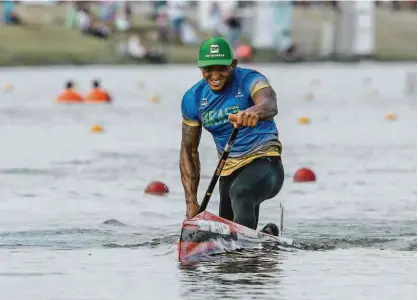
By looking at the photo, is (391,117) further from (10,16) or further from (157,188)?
(10,16)

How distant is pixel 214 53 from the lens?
12.9 m

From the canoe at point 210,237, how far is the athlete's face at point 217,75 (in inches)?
41.4

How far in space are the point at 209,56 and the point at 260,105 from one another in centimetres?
57

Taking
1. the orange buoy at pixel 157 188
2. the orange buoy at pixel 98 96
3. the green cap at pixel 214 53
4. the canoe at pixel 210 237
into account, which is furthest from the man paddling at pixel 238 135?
the orange buoy at pixel 98 96

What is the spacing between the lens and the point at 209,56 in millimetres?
12945

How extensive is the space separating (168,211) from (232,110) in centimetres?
437

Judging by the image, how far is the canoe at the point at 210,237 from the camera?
1306 cm

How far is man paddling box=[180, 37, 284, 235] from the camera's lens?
43.0 feet

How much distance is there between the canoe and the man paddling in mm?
114

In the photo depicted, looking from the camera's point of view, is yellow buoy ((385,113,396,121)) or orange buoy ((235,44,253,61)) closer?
yellow buoy ((385,113,396,121))

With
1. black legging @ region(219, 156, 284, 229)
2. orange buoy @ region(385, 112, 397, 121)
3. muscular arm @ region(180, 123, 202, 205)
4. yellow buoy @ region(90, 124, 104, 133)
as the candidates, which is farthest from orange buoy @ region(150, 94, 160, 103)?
black legging @ region(219, 156, 284, 229)

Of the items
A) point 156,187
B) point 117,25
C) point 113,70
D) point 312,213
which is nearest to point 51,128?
point 156,187

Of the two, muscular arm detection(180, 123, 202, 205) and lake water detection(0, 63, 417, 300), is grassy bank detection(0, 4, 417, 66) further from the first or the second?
muscular arm detection(180, 123, 202, 205)

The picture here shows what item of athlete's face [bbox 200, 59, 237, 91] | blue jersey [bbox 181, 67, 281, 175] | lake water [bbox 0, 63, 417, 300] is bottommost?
lake water [bbox 0, 63, 417, 300]
